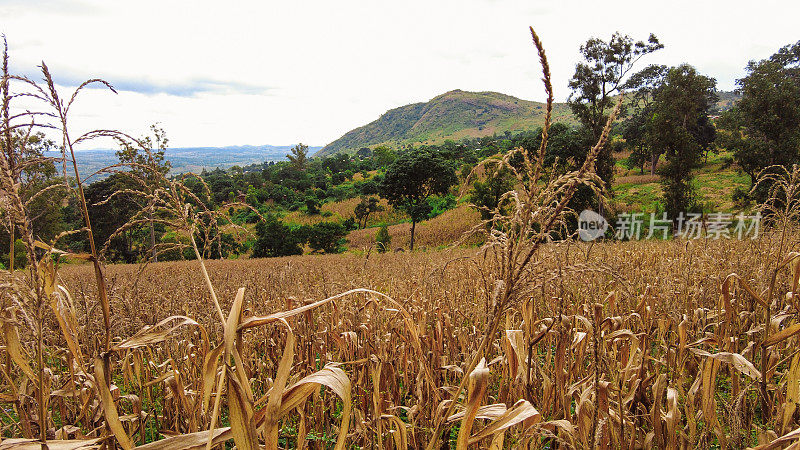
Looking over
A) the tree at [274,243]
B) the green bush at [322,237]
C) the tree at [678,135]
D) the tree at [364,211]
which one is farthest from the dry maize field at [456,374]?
the tree at [364,211]

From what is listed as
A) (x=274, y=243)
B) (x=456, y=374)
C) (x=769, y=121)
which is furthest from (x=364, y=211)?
(x=456, y=374)

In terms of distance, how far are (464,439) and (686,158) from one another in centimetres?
2596

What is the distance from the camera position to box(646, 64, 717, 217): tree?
21406 millimetres

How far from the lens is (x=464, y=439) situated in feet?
3.92

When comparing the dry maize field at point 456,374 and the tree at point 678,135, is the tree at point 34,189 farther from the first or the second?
the tree at point 678,135

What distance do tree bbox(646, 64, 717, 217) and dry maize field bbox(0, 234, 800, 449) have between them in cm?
2019

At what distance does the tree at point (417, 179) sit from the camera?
27.0 m

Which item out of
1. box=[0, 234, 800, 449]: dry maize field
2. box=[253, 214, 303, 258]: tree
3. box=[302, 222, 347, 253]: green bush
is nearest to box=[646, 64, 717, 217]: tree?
box=[0, 234, 800, 449]: dry maize field

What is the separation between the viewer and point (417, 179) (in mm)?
27625

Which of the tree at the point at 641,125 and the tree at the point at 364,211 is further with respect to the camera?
the tree at the point at 364,211

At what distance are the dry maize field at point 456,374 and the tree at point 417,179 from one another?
22429mm

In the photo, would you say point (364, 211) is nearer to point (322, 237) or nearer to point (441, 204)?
point (441, 204)

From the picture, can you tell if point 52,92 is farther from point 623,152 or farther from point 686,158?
point 623,152

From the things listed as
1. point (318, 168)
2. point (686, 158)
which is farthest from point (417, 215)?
point (318, 168)
